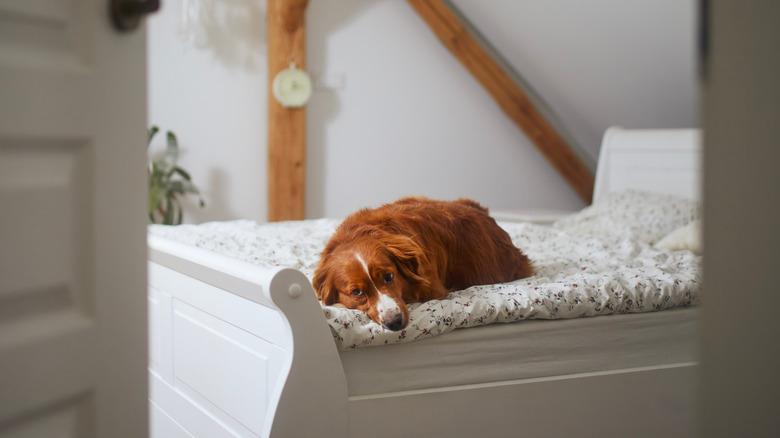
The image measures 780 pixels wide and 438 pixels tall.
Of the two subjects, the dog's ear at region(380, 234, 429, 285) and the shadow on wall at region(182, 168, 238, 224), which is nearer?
the dog's ear at region(380, 234, 429, 285)

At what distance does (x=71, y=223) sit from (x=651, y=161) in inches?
132

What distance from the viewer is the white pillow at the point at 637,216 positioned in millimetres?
2963

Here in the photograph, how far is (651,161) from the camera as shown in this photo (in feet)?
11.8

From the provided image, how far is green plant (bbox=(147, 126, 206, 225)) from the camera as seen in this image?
3846mm

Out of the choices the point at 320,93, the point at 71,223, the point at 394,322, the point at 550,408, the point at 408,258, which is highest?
the point at 320,93

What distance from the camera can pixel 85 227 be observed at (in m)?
0.72

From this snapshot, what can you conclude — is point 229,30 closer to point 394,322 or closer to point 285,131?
point 285,131

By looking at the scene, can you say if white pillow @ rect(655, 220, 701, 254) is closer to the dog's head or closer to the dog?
the dog

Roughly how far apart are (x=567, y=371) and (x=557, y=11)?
8.47 ft

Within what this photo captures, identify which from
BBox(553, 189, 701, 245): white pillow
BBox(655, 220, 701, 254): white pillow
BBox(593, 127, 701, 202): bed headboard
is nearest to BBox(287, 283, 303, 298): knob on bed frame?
BBox(655, 220, 701, 254): white pillow

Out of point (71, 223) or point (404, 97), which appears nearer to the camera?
point (71, 223)

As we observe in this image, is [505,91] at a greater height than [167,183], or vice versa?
[505,91]

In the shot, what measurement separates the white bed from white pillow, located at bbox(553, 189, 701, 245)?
814 millimetres

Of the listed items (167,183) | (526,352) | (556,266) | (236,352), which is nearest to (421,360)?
(526,352)
